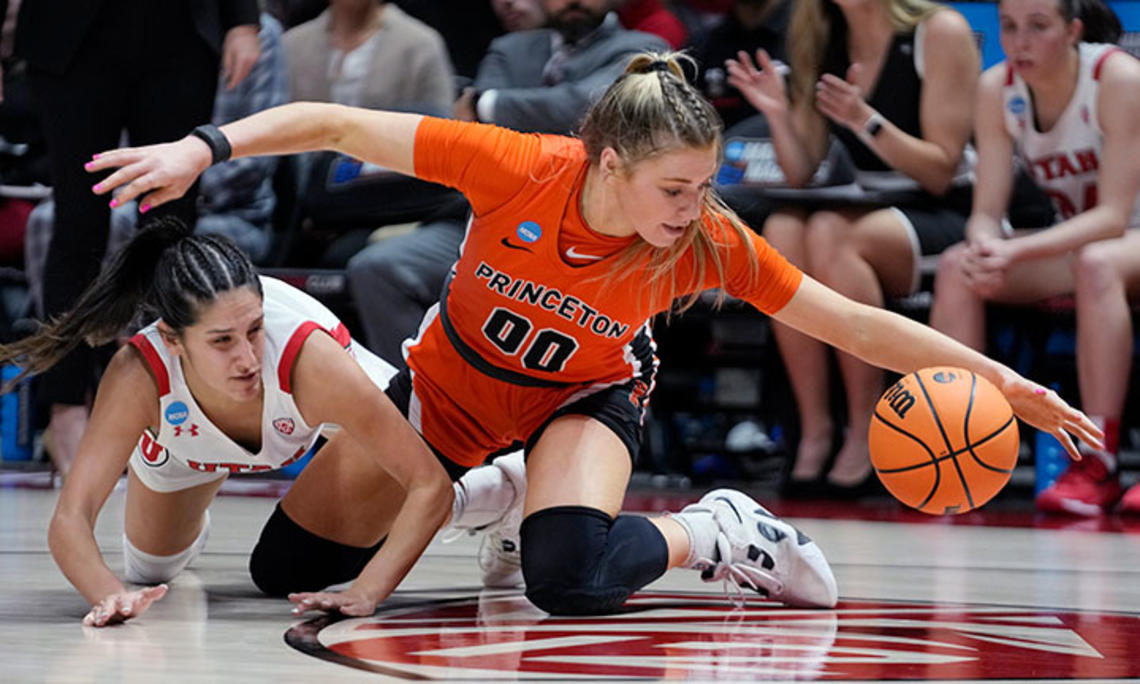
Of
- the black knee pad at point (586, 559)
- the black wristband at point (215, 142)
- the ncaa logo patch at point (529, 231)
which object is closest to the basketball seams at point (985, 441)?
the black knee pad at point (586, 559)

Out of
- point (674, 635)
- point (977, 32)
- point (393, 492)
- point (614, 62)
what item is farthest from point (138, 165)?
point (977, 32)

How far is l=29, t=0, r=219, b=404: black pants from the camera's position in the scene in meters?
4.32

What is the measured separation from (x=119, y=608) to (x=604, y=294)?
1070 mm

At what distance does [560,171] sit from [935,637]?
1.13 metres

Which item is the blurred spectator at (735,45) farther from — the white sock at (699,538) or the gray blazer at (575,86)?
the white sock at (699,538)

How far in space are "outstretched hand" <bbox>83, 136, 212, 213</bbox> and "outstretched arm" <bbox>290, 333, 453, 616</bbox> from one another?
1.62 ft

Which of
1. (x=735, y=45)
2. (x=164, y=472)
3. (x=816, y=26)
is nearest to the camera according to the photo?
(x=164, y=472)

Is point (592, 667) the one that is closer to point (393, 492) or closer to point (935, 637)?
point (935, 637)

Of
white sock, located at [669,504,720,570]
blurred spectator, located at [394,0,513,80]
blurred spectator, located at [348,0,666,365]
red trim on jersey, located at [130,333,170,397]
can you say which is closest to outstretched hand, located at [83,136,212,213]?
red trim on jersey, located at [130,333,170,397]

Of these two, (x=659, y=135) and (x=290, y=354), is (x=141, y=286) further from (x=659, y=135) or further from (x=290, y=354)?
(x=659, y=135)

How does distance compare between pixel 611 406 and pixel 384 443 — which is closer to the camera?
pixel 384 443

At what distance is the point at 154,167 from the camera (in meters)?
2.48

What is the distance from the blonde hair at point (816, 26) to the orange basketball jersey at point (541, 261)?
2.59 meters

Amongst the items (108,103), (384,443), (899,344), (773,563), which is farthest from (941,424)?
(108,103)
